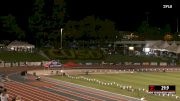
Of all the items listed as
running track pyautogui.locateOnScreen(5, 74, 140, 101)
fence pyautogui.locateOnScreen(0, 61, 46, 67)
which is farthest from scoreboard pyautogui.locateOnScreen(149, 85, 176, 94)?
fence pyautogui.locateOnScreen(0, 61, 46, 67)

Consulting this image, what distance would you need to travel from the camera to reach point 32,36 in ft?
302

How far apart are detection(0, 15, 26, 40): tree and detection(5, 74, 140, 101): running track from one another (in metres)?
43.2

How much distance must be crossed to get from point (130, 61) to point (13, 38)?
25.1m

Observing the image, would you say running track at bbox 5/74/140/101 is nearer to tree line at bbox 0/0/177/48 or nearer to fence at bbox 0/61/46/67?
fence at bbox 0/61/46/67

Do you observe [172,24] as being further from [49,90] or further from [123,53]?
[49,90]

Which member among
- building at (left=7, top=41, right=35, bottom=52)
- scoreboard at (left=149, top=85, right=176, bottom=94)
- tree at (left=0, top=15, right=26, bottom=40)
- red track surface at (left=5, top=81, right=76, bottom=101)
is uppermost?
tree at (left=0, top=15, right=26, bottom=40)

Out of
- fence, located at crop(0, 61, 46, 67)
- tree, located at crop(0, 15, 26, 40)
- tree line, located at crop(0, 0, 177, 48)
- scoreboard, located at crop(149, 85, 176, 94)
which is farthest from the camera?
tree line, located at crop(0, 0, 177, 48)

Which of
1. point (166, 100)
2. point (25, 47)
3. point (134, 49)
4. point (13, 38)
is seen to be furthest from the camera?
point (134, 49)

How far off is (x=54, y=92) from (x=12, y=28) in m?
53.2

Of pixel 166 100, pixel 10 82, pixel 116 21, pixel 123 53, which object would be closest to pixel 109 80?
pixel 10 82

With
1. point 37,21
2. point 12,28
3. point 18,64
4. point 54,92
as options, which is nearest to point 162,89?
point 54,92

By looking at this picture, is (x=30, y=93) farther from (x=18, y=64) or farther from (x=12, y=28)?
(x=12, y=28)

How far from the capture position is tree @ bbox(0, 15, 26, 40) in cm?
8900

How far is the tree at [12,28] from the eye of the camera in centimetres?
8900
